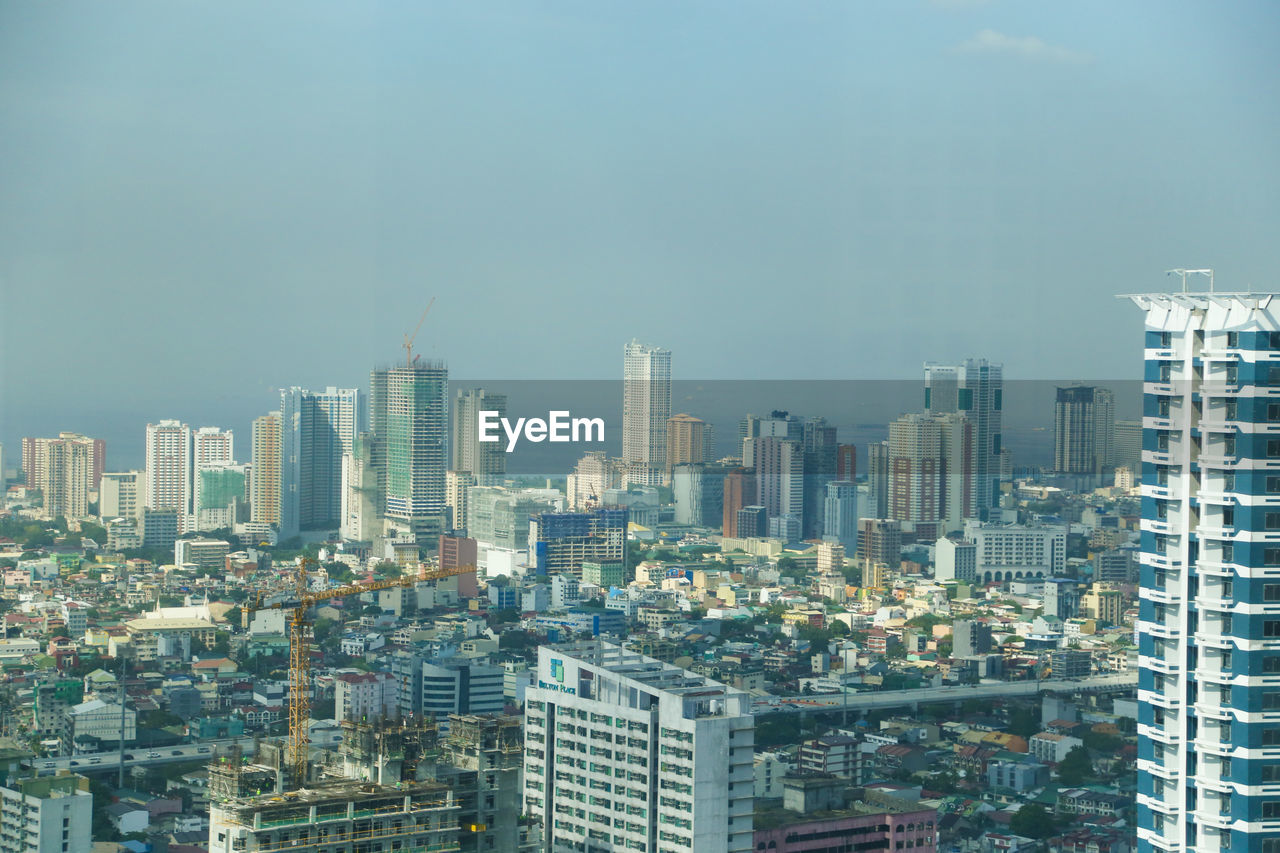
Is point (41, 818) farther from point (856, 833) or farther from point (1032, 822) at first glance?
point (1032, 822)

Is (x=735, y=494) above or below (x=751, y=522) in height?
above

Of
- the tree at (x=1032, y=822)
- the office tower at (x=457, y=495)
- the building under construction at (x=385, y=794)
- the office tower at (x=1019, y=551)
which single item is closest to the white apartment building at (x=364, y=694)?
the tree at (x=1032, y=822)

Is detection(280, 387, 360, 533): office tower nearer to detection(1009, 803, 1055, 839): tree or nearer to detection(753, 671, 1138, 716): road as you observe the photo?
detection(753, 671, 1138, 716): road

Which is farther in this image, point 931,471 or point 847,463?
point 847,463

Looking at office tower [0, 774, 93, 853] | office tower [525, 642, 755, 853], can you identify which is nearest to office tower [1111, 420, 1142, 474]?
office tower [525, 642, 755, 853]

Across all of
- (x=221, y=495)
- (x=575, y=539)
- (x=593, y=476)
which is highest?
(x=593, y=476)

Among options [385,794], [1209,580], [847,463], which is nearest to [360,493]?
[847,463]

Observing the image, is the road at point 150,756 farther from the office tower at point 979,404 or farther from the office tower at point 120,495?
the office tower at point 979,404
